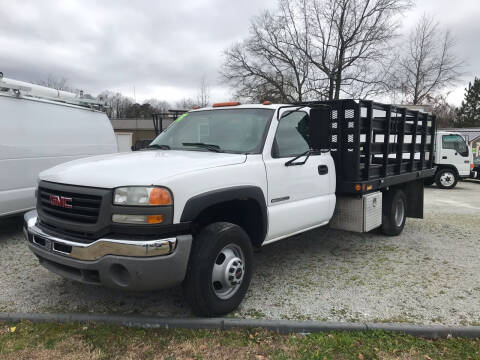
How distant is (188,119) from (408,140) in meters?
3.89

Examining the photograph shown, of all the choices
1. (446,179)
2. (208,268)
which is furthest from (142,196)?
(446,179)

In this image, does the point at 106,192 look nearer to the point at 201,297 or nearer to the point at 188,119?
the point at 201,297

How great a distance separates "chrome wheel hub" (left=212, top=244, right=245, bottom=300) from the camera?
136 inches

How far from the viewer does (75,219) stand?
10.6ft

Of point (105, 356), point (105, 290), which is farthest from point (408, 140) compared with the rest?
point (105, 356)

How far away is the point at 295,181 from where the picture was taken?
4.23 m

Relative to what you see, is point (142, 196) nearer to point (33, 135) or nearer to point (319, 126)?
point (319, 126)

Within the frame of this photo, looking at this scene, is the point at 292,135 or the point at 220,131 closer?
the point at 220,131

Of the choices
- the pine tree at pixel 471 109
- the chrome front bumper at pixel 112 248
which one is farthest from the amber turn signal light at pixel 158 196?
the pine tree at pixel 471 109

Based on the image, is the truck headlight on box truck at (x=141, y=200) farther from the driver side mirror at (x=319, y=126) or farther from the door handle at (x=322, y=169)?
the door handle at (x=322, y=169)

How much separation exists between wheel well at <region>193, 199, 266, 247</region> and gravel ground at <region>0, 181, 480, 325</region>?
27.3 inches

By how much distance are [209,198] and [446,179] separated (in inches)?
587

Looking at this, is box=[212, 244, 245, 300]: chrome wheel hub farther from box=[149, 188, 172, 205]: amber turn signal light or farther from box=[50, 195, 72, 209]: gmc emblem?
box=[50, 195, 72, 209]: gmc emblem

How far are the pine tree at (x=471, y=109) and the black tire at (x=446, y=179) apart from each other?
4700 cm
